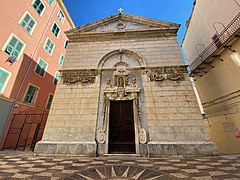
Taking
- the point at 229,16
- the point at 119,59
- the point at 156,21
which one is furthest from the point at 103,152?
the point at 229,16

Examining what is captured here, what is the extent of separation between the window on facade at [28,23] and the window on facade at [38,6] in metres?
1.81

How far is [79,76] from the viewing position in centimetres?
755

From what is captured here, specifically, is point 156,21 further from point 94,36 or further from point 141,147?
point 141,147

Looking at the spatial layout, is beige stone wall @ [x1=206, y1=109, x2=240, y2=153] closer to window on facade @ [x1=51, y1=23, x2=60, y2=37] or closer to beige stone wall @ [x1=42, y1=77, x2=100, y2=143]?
beige stone wall @ [x1=42, y1=77, x2=100, y2=143]

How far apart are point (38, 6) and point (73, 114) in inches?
542

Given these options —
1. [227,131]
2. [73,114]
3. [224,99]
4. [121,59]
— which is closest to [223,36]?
[224,99]

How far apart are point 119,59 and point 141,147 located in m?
5.86

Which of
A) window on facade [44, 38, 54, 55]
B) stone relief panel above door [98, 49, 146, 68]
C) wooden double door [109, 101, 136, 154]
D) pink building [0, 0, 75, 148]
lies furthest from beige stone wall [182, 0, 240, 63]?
window on facade [44, 38, 54, 55]

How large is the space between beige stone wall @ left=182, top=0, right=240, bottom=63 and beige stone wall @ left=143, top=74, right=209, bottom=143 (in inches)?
239

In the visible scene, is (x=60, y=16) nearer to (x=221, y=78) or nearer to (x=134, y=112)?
(x=134, y=112)

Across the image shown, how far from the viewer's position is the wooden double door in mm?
6088

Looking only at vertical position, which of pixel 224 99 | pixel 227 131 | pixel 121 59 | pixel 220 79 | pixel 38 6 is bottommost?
pixel 227 131

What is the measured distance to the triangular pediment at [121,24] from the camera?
8.79 m

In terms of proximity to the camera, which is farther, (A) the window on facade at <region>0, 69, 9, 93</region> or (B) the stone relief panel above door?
(A) the window on facade at <region>0, 69, 9, 93</region>
